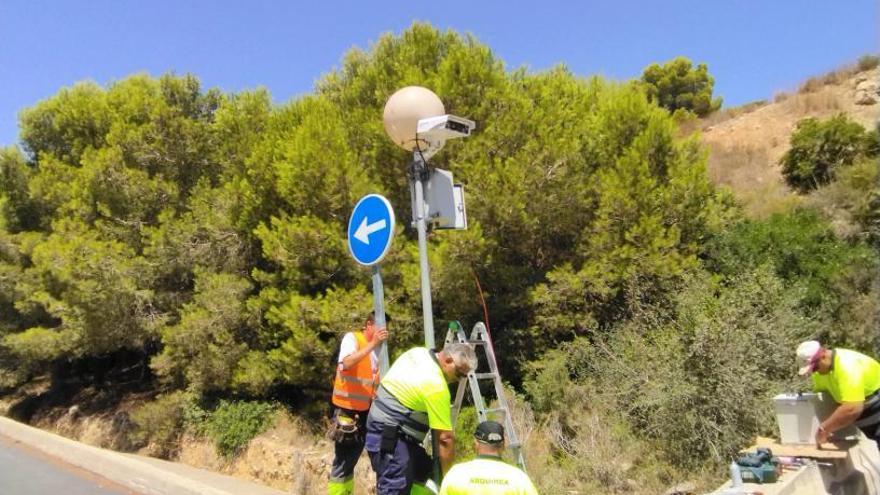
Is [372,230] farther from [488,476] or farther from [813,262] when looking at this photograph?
[813,262]

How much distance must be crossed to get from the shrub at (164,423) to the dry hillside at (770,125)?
13309 mm

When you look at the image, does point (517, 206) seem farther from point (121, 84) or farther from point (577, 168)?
point (121, 84)

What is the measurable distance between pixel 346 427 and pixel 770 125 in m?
22.9

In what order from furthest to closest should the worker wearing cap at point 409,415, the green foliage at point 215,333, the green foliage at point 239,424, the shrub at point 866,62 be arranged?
the shrub at point 866,62 < the green foliage at point 215,333 < the green foliage at point 239,424 < the worker wearing cap at point 409,415

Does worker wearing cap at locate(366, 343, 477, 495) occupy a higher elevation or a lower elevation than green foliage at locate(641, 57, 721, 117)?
lower

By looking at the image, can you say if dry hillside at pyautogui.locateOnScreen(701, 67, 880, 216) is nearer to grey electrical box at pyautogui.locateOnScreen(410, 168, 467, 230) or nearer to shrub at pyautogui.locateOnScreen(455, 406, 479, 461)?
shrub at pyautogui.locateOnScreen(455, 406, 479, 461)

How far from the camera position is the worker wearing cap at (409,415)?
3.82m

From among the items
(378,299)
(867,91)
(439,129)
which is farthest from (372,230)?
(867,91)

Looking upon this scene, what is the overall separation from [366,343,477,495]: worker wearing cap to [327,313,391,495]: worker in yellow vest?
1100mm

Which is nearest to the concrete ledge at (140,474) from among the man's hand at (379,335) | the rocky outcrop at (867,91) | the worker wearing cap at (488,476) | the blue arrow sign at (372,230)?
the man's hand at (379,335)

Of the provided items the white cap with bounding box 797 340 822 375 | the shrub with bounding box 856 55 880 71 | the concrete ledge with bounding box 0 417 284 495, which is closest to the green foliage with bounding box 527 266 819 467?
the white cap with bounding box 797 340 822 375

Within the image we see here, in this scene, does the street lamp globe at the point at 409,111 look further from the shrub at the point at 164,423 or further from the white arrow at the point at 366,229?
the shrub at the point at 164,423

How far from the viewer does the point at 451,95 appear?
32.6 ft

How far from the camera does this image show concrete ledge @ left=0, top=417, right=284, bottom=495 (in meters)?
7.19
